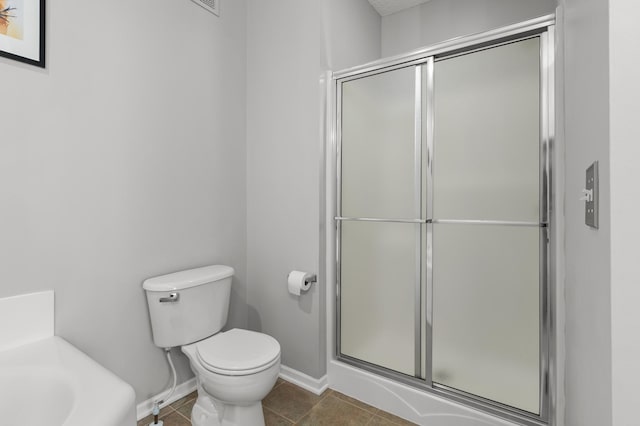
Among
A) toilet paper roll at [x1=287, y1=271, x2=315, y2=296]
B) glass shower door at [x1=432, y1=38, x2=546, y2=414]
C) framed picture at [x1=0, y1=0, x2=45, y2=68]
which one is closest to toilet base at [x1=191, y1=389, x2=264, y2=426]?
toilet paper roll at [x1=287, y1=271, x2=315, y2=296]

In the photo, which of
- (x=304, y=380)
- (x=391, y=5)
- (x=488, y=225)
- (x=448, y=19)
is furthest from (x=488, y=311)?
(x=391, y=5)

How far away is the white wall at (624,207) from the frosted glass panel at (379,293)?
122 centimetres

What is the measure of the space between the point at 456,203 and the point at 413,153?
0.35 meters

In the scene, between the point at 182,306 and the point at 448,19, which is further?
the point at 448,19

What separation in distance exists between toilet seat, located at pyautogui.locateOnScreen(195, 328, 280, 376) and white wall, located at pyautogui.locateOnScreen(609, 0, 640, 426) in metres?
1.24

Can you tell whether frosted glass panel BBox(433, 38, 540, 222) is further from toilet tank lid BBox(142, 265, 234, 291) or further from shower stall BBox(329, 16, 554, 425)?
toilet tank lid BBox(142, 265, 234, 291)

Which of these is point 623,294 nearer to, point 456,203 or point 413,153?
point 456,203

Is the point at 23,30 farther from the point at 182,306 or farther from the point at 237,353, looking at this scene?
the point at 237,353

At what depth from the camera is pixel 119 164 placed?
1622 millimetres

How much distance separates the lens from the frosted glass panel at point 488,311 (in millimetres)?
1458

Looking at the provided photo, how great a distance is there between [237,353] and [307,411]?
0.61m

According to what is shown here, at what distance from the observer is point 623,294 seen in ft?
1.71

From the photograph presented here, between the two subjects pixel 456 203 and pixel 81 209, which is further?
pixel 456 203

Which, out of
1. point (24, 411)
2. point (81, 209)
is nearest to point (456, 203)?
point (81, 209)
